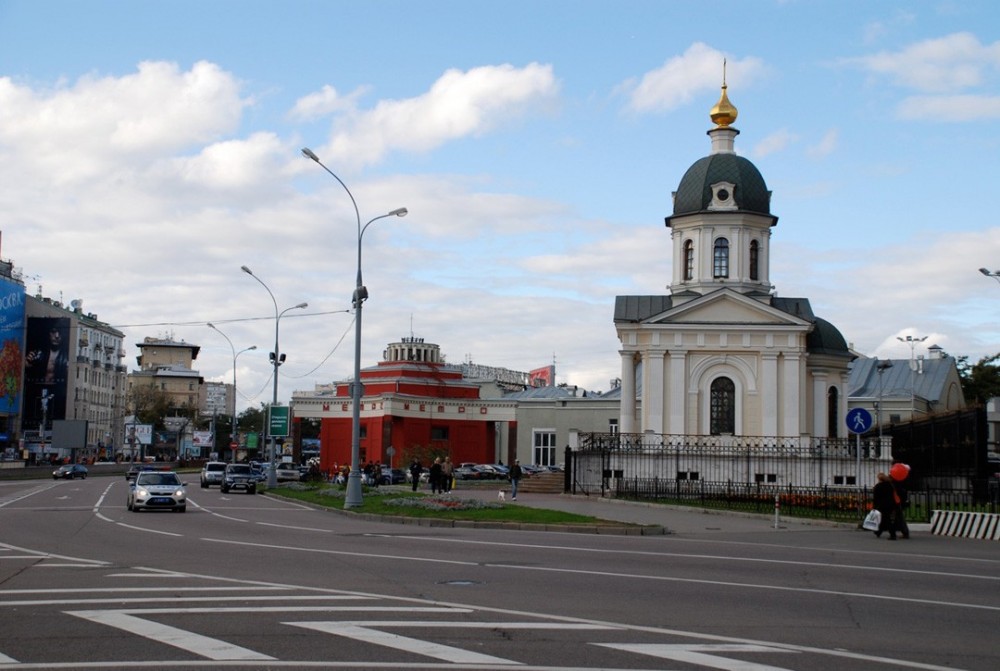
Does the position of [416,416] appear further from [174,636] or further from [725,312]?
[174,636]

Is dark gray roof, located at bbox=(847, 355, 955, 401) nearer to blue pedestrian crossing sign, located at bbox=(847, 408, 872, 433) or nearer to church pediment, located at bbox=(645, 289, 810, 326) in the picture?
church pediment, located at bbox=(645, 289, 810, 326)

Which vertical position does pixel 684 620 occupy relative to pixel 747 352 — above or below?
below

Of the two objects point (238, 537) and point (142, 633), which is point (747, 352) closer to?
point (238, 537)

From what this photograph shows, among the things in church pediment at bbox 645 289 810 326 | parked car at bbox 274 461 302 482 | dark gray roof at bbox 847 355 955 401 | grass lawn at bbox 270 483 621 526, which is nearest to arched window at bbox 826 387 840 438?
church pediment at bbox 645 289 810 326

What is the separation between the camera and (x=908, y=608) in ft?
44.5

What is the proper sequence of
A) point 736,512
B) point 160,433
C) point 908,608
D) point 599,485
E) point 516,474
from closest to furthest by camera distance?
point 908,608
point 736,512
point 516,474
point 599,485
point 160,433

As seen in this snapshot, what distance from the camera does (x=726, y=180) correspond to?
180ft

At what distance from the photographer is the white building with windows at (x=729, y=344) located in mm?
51469

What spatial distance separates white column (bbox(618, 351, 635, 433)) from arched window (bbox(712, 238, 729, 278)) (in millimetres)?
6455

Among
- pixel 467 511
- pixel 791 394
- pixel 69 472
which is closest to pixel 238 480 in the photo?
pixel 467 511

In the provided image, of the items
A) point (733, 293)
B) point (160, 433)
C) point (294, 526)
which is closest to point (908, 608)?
point (294, 526)

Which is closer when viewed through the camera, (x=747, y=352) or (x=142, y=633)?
(x=142, y=633)

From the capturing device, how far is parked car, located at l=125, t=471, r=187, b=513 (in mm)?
34938

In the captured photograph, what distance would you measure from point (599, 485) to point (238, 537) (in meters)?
25.4
